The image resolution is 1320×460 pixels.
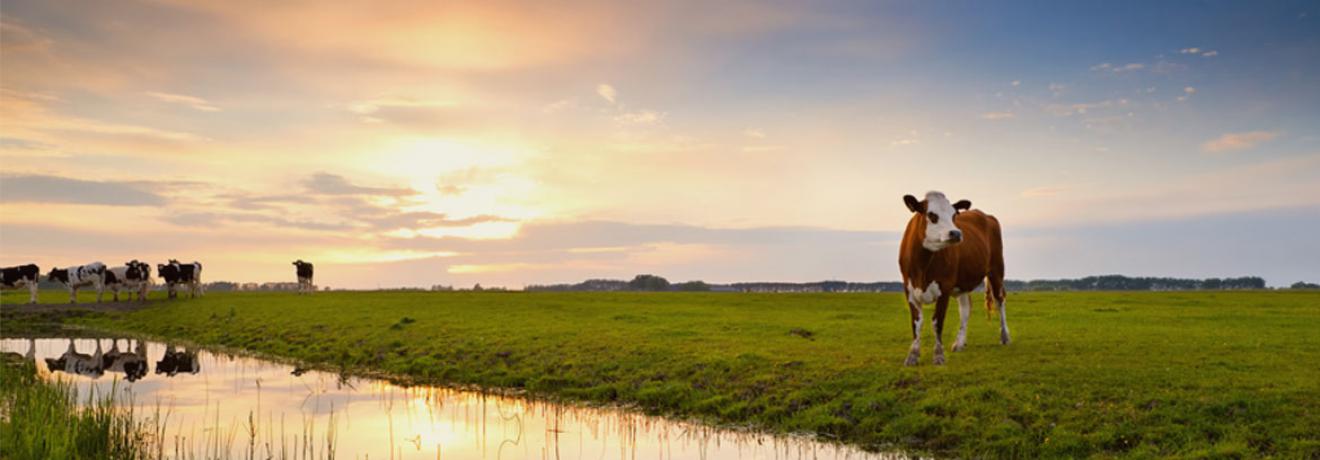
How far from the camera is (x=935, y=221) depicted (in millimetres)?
20234

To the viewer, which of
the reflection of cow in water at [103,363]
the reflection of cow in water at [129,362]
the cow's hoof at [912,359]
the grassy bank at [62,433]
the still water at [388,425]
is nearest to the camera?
the grassy bank at [62,433]

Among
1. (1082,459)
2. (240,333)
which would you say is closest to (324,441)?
(1082,459)

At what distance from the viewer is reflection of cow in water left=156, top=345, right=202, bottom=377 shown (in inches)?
1187

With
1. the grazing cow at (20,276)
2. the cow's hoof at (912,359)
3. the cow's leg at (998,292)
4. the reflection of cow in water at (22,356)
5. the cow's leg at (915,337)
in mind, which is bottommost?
the reflection of cow in water at (22,356)

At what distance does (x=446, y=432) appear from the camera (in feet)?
59.0

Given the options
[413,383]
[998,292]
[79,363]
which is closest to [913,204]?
[998,292]

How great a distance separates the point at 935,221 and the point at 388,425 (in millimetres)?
13737

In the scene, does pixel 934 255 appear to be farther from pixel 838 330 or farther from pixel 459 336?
pixel 459 336

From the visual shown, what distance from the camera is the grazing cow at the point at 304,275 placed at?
77.8m

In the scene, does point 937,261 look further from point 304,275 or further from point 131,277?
point 304,275

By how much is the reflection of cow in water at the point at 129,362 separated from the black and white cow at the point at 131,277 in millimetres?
27546

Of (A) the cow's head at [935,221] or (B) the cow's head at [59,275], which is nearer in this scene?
(A) the cow's head at [935,221]

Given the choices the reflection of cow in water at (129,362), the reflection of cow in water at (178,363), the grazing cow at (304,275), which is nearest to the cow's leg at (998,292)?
the reflection of cow in water at (178,363)

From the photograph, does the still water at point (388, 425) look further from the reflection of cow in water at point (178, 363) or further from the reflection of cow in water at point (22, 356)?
the reflection of cow in water at point (22, 356)
